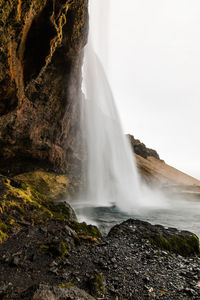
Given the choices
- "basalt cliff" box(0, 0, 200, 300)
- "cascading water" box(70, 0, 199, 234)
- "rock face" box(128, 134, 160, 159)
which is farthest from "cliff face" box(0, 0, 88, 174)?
"rock face" box(128, 134, 160, 159)

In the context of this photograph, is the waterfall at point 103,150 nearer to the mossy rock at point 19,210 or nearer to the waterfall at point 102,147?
the waterfall at point 102,147

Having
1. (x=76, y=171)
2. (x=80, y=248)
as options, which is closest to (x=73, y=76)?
(x=76, y=171)

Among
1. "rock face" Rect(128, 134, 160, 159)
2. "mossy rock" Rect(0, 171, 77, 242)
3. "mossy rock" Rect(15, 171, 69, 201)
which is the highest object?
"rock face" Rect(128, 134, 160, 159)

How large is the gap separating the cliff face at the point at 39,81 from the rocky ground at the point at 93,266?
9.61m

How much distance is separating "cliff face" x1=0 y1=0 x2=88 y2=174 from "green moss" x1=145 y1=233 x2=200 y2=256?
13.2 m

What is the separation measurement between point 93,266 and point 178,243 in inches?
212

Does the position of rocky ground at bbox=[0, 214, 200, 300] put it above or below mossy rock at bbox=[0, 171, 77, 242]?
below

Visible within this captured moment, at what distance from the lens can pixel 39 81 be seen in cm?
2092

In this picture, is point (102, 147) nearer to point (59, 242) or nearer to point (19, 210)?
point (19, 210)

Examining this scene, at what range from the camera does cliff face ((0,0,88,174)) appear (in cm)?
922

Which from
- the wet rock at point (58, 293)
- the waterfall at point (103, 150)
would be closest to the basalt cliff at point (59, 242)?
the wet rock at point (58, 293)

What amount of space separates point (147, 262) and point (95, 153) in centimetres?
2822

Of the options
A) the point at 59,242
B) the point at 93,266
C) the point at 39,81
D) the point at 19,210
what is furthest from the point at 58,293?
the point at 39,81

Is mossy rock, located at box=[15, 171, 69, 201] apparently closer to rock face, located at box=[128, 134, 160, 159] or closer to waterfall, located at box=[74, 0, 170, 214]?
waterfall, located at box=[74, 0, 170, 214]
